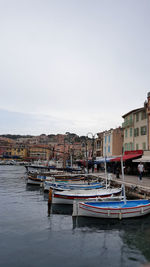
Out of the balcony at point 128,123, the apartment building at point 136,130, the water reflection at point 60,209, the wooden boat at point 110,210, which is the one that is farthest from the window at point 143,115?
the wooden boat at point 110,210

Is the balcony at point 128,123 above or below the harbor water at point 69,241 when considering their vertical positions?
above

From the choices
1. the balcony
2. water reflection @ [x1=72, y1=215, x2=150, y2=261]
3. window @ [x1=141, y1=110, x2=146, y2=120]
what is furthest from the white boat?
the balcony

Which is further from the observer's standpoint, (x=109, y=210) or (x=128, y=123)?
(x=128, y=123)

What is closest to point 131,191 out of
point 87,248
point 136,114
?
point 87,248

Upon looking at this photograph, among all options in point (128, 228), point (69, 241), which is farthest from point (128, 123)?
point (69, 241)

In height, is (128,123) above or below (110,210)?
above

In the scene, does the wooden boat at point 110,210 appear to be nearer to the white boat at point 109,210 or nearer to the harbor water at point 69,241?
the white boat at point 109,210

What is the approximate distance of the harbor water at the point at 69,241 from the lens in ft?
33.1

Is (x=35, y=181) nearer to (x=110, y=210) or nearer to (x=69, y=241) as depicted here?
(x=110, y=210)

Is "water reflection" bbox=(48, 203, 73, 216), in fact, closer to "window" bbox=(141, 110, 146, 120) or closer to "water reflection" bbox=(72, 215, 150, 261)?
"water reflection" bbox=(72, 215, 150, 261)

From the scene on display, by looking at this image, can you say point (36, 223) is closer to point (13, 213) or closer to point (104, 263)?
point (13, 213)

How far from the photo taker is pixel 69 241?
12242mm

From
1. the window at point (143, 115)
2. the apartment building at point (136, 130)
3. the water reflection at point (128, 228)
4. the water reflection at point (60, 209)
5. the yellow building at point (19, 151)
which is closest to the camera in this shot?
the water reflection at point (128, 228)

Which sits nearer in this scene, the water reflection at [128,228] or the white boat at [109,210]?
the water reflection at [128,228]
